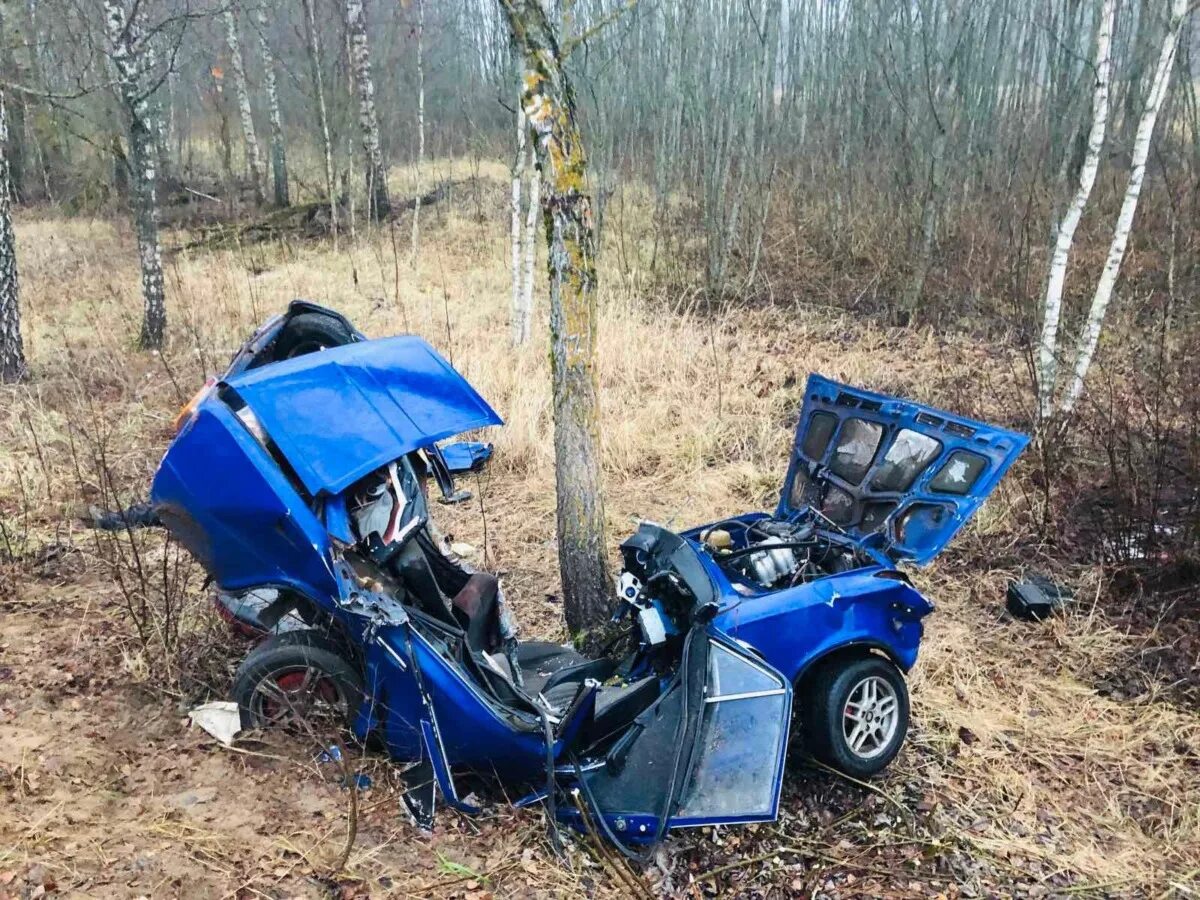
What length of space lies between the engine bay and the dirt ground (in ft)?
2.45

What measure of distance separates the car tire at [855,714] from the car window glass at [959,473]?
2.89 feet

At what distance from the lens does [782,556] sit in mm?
3672

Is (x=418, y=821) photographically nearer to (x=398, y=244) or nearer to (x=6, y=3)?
(x=398, y=244)

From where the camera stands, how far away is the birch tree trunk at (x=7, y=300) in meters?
7.68

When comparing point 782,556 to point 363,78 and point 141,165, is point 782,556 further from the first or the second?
point 363,78

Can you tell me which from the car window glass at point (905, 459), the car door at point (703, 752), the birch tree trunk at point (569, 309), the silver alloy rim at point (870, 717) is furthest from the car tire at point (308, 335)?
the silver alloy rim at point (870, 717)

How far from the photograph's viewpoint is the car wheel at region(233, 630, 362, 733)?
321 cm

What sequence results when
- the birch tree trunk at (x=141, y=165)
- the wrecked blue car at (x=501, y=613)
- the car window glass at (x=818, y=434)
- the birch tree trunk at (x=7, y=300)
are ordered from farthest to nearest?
1. the birch tree trunk at (x=141, y=165)
2. the birch tree trunk at (x=7, y=300)
3. the car window glass at (x=818, y=434)
4. the wrecked blue car at (x=501, y=613)

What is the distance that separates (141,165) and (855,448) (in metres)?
8.46

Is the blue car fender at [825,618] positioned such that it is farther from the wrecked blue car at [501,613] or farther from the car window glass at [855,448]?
the car window glass at [855,448]

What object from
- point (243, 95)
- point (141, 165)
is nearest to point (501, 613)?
point (141, 165)

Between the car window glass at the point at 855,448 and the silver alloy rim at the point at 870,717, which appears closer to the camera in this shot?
the silver alloy rim at the point at 870,717

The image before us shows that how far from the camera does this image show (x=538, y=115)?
3.56 meters

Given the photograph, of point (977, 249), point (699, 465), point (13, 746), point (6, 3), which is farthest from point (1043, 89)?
point (6, 3)
